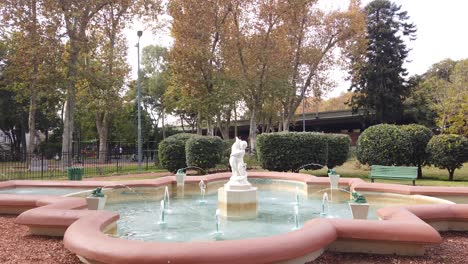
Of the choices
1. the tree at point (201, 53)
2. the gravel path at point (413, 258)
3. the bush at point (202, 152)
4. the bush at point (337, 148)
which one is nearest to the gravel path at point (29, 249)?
the gravel path at point (413, 258)

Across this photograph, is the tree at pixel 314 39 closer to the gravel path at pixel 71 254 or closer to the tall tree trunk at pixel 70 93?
the tall tree trunk at pixel 70 93

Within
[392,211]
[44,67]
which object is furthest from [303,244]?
[44,67]

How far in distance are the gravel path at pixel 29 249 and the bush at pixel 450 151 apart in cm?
1692

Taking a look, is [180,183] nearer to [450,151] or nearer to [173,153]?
[173,153]

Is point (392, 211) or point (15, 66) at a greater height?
point (15, 66)

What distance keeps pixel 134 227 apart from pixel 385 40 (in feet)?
134

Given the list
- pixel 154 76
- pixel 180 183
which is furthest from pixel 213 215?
pixel 154 76

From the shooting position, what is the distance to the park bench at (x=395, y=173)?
48.5 ft

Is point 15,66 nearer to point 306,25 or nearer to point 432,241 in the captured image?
point 306,25

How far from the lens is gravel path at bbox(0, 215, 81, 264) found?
5285 mm

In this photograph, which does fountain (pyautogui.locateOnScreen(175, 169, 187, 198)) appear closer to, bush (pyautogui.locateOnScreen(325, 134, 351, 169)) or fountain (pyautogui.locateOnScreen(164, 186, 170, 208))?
fountain (pyautogui.locateOnScreen(164, 186, 170, 208))

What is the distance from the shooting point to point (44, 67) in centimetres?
2250

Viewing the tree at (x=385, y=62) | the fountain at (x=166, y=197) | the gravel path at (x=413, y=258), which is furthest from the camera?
the tree at (x=385, y=62)

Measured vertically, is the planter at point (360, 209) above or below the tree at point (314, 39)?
below
